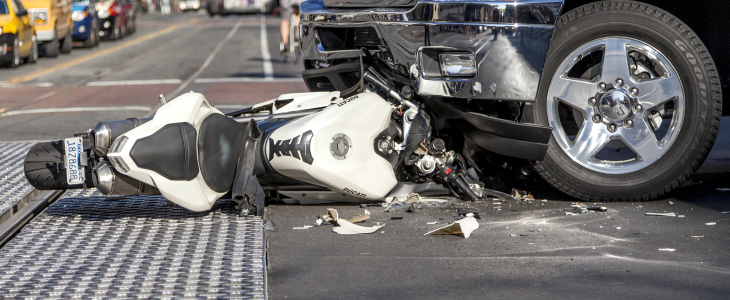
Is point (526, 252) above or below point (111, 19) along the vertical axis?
above

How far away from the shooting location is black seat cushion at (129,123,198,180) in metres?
3.56

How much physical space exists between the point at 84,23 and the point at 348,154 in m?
18.9

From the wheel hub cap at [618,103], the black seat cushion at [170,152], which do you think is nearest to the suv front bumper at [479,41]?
the wheel hub cap at [618,103]

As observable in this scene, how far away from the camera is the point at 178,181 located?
3633 millimetres

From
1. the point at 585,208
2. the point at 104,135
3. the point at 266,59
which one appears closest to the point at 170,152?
the point at 104,135

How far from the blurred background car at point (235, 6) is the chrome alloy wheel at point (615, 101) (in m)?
47.6

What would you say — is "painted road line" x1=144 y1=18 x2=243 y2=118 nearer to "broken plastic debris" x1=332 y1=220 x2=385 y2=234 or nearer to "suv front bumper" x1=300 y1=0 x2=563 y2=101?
"suv front bumper" x1=300 y1=0 x2=563 y2=101

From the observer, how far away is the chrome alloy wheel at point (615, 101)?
402 centimetres

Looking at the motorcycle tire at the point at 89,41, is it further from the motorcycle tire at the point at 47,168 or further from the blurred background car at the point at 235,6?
the blurred background car at the point at 235,6

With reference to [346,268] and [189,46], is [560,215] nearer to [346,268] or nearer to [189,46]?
[346,268]

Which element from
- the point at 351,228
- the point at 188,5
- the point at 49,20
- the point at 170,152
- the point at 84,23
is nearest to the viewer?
the point at 170,152

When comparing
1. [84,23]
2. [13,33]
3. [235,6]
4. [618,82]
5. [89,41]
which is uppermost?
[618,82]

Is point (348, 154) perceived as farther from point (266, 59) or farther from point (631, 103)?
point (266, 59)

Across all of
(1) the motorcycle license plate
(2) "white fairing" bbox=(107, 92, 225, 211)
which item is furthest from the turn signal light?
(1) the motorcycle license plate
